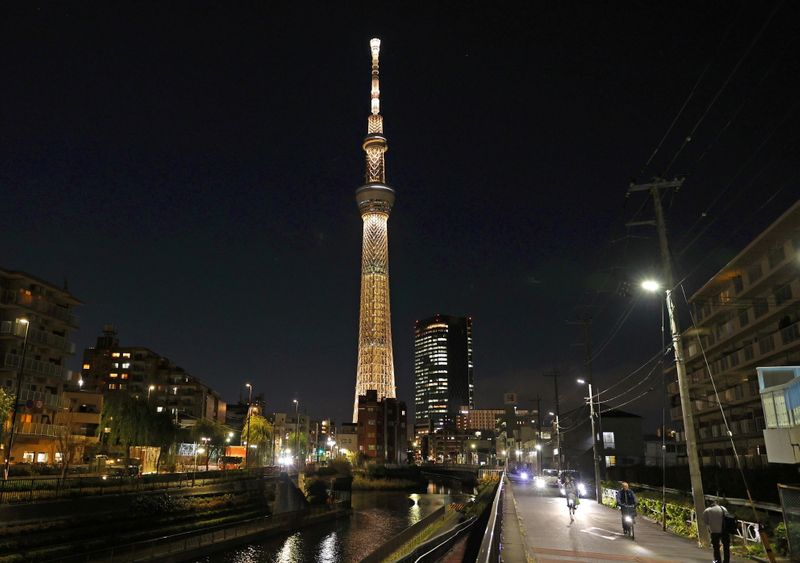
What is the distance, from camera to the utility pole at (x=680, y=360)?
1817cm

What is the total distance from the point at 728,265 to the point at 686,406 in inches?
1173

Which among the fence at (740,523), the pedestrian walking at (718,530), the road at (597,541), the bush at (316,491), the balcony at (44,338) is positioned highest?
the balcony at (44,338)

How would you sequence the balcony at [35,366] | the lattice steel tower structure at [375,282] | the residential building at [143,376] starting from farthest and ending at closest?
the lattice steel tower structure at [375,282]
the residential building at [143,376]
the balcony at [35,366]

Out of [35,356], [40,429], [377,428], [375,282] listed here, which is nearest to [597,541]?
[40,429]

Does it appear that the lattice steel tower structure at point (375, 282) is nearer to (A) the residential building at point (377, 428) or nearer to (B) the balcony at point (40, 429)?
(A) the residential building at point (377, 428)

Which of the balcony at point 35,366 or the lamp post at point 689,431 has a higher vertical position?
the balcony at point 35,366

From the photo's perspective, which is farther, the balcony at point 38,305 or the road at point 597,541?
the balcony at point 38,305

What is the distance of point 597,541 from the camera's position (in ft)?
57.1

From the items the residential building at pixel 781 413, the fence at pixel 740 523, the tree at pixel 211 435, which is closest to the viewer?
the fence at pixel 740 523

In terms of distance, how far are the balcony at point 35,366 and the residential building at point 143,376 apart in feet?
171

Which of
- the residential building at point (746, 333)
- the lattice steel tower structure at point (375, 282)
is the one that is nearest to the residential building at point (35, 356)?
the residential building at point (746, 333)

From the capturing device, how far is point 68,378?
52719 mm

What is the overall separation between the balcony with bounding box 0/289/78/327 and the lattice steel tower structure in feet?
311

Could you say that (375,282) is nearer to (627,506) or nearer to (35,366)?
(35,366)
